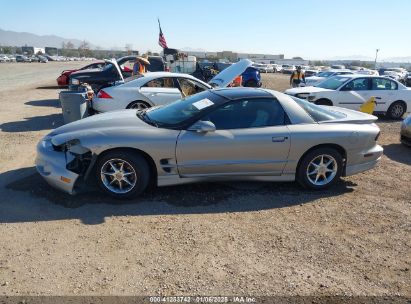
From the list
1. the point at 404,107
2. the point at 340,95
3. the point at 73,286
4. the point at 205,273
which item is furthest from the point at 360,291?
the point at 404,107

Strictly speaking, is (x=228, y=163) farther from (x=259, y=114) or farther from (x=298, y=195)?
(x=298, y=195)

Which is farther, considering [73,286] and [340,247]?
[340,247]

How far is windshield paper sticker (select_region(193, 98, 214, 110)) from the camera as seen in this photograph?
4.81m

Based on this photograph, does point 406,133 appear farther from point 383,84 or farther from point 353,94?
point 383,84

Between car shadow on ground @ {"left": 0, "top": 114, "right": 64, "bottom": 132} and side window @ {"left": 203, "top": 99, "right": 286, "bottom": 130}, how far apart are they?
5.79 metres

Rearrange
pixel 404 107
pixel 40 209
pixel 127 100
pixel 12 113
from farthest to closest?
pixel 404 107, pixel 12 113, pixel 127 100, pixel 40 209

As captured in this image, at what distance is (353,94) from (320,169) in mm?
6883

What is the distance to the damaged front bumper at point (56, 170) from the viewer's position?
4383 millimetres

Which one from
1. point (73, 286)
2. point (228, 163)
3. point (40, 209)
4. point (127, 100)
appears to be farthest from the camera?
point (127, 100)

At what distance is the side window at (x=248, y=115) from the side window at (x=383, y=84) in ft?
25.9

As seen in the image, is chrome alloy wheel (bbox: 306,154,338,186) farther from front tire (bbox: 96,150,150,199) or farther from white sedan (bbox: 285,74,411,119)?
white sedan (bbox: 285,74,411,119)

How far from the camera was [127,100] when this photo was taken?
842cm

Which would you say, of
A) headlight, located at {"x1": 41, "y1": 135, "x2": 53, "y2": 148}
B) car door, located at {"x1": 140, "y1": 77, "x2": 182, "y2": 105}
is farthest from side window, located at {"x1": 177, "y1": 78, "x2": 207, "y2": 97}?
headlight, located at {"x1": 41, "y1": 135, "x2": 53, "y2": 148}

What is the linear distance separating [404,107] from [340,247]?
31.9 feet
